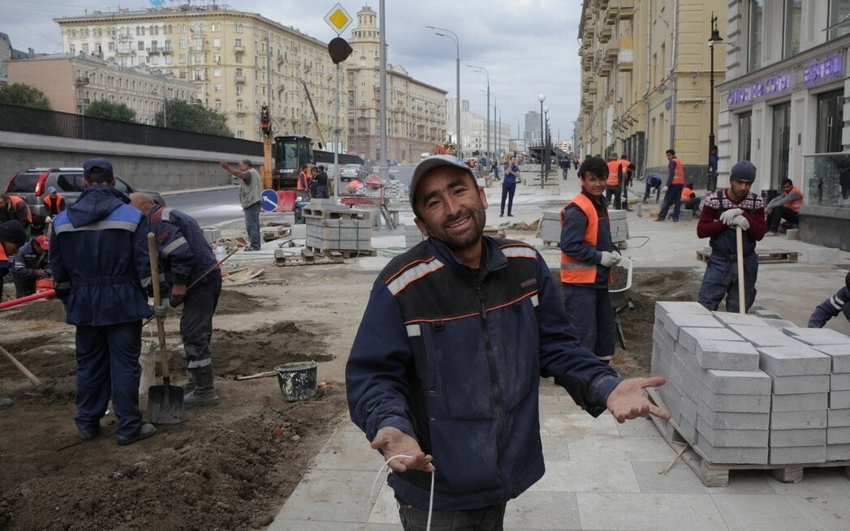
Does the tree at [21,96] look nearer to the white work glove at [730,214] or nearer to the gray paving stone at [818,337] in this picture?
the white work glove at [730,214]

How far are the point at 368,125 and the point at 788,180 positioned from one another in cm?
15384

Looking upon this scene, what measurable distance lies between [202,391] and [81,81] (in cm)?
9367

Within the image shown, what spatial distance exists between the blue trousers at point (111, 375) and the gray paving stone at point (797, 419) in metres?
4.22

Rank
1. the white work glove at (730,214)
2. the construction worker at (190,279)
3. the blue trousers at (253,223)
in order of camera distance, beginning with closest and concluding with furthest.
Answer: the construction worker at (190,279) < the white work glove at (730,214) < the blue trousers at (253,223)

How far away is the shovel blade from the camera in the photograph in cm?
634

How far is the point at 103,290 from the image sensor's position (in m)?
5.86

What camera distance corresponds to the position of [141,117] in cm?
10631

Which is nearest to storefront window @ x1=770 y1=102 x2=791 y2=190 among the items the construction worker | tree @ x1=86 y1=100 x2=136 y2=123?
the construction worker

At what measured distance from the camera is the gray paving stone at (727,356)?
469cm

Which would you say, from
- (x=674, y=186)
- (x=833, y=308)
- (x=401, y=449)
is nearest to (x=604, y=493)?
(x=401, y=449)

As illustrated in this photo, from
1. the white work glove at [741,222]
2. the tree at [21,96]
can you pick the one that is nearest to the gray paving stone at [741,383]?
the white work glove at [741,222]

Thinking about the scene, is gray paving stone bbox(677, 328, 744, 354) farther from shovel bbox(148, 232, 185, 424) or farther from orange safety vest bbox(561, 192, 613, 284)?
shovel bbox(148, 232, 185, 424)

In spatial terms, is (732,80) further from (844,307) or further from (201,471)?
(201,471)

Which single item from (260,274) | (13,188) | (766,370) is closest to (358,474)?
(766,370)
